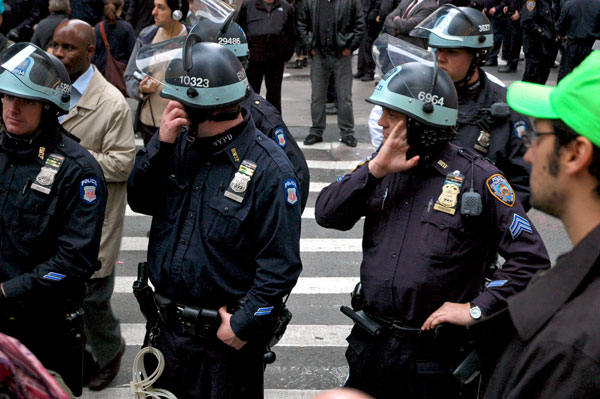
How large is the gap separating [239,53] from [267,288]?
8.75ft

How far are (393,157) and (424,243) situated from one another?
0.42m

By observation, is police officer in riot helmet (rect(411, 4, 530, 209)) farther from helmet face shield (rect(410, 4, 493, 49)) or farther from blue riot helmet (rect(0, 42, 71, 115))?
blue riot helmet (rect(0, 42, 71, 115))

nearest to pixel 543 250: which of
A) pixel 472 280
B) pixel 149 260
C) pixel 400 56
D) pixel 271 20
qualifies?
pixel 472 280

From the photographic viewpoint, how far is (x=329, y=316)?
6.54m

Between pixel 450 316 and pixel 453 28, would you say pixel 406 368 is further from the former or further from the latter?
pixel 453 28

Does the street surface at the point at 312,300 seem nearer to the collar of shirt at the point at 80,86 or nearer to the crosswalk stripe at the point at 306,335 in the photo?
the crosswalk stripe at the point at 306,335

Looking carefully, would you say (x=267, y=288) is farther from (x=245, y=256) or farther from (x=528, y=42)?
(x=528, y=42)

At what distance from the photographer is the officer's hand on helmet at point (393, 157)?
11.7 ft

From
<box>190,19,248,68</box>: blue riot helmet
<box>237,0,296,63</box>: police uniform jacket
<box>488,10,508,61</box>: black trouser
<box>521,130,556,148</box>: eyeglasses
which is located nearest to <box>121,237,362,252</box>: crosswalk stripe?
<box>190,19,248,68</box>: blue riot helmet

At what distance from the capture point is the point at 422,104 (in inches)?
143

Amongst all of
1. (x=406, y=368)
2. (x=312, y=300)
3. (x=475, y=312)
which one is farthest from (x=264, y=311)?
(x=312, y=300)

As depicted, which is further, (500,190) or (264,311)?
(500,190)

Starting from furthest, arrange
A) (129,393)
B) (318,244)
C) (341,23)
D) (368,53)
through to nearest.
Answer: (368,53) < (341,23) < (318,244) < (129,393)

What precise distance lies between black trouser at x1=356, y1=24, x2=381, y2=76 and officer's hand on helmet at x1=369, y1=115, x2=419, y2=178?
39.0ft
